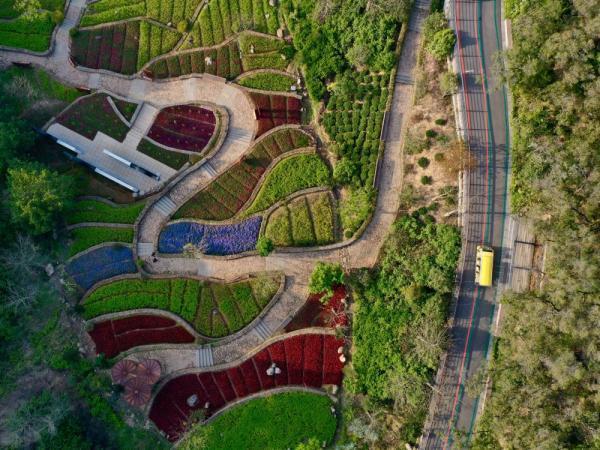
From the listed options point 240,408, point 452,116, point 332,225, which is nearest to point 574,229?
point 452,116

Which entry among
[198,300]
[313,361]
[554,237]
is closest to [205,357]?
[198,300]

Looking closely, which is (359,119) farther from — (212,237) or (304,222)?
(212,237)

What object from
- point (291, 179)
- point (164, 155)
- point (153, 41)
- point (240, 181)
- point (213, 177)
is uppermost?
point (153, 41)

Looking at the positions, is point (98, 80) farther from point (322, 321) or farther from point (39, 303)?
point (322, 321)

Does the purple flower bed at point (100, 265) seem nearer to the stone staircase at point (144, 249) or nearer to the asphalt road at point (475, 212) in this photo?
the stone staircase at point (144, 249)

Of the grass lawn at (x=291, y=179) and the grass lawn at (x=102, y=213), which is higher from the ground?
the grass lawn at (x=291, y=179)

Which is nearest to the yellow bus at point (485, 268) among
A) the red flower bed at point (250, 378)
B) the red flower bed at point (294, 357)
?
the red flower bed at point (294, 357)

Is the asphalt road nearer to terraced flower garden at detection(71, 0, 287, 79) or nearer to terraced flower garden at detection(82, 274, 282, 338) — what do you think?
terraced flower garden at detection(82, 274, 282, 338)

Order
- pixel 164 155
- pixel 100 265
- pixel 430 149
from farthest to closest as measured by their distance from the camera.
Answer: pixel 164 155 < pixel 100 265 < pixel 430 149
